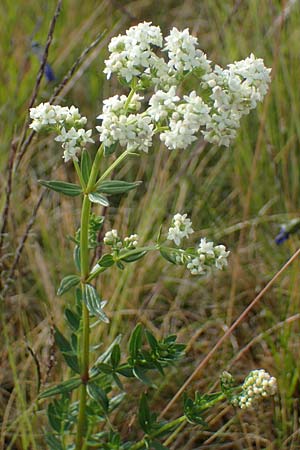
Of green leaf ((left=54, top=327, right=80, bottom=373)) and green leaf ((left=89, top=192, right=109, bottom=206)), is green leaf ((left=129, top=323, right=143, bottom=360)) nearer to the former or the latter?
green leaf ((left=54, top=327, right=80, bottom=373))

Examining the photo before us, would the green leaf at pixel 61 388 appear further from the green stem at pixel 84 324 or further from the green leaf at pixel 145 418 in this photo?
the green leaf at pixel 145 418

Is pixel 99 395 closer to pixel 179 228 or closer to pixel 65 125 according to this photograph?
pixel 179 228

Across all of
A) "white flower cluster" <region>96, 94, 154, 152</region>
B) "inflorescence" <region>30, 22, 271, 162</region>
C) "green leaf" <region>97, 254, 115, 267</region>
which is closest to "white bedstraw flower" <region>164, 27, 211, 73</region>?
"inflorescence" <region>30, 22, 271, 162</region>

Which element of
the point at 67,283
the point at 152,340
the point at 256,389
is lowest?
the point at 256,389

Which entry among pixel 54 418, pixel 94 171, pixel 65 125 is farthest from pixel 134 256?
pixel 54 418

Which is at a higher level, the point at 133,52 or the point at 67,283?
the point at 133,52

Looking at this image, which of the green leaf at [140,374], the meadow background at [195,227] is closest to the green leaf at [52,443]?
the meadow background at [195,227]

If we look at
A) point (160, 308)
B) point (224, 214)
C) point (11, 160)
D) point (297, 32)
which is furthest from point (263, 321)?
point (297, 32)
